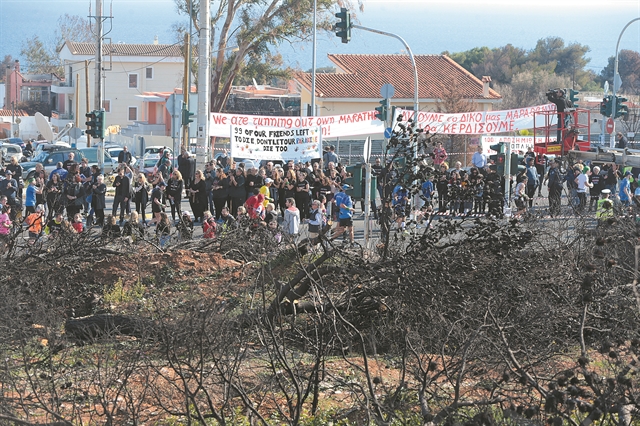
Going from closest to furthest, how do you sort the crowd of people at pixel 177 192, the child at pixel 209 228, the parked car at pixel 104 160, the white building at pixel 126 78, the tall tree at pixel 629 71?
1. the child at pixel 209 228
2. the crowd of people at pixel 177 192
3. the parked car at pixel 104 160
4. the white building at pixel 126 78
5. the tall tree at pixel 629 71

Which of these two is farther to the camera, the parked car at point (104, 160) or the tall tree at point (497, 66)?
the tall tree at point (497, 66)

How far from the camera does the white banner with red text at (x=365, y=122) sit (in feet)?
87.1

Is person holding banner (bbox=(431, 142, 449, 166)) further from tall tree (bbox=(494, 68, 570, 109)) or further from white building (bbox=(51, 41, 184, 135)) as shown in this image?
white building (bbox=(51, 41, 184, 135))

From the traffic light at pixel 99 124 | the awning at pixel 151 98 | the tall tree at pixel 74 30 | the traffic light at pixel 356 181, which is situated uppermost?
the tall tree at pixel 74 30

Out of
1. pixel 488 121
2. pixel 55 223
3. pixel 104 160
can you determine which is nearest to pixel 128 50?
pixel 104 160

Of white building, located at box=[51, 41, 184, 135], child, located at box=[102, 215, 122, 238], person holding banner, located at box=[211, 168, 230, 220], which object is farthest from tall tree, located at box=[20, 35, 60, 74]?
child, located at box=[102, 215, 122, 238]

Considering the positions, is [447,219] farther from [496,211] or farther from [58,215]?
[58,215]

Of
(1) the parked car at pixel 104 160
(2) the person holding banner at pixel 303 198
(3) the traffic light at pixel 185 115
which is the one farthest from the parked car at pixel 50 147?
(2) the person holding banner at pixel 303 198

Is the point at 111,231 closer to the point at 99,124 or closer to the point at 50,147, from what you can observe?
the point at 99,124

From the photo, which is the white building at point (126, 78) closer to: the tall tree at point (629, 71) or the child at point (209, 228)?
the tall tree at point (629, 71)

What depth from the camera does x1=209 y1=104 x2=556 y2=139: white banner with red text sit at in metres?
26.5

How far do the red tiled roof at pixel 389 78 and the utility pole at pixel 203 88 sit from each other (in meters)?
29.3

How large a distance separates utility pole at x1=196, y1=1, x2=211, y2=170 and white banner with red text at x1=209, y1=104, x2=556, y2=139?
1.64 m

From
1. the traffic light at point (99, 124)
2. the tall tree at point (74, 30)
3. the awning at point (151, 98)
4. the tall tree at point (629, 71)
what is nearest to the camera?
the traffic light at point (99, 124)
